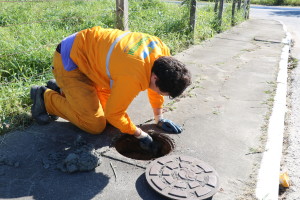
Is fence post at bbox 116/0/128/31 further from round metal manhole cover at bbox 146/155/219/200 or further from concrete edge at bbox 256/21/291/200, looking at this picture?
round metal manhole cover at bbox 146/155/219/200

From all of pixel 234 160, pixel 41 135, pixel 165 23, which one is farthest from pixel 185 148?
pixel 165 23

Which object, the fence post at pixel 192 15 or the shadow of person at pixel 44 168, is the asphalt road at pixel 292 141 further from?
the fence post at pixel 192 15

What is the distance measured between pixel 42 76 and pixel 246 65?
3.44 meters

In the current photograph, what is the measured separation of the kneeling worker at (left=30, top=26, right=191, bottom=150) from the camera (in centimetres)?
231

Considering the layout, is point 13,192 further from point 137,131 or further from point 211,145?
point 211,145

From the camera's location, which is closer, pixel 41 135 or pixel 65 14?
pixel 41 135

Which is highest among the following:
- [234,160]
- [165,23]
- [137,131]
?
[165,23]

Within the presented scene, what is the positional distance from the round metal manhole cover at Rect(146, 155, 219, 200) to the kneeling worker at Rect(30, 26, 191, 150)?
0.40 m

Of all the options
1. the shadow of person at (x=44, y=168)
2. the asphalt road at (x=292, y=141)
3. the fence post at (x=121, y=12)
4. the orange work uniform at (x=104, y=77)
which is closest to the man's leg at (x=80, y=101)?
the orange work uniform at (x=104, y=77)

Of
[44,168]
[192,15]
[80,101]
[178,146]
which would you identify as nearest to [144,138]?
[178,146]

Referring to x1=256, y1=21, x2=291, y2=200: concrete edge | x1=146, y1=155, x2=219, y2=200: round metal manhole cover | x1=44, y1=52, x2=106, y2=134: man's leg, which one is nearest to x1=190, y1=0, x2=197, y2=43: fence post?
x1=256, y1=21, x2=291, y2=200: concrete edge

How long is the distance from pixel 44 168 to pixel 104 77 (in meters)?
0.92

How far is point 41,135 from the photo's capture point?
2.79 m

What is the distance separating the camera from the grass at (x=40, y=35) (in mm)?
3320
